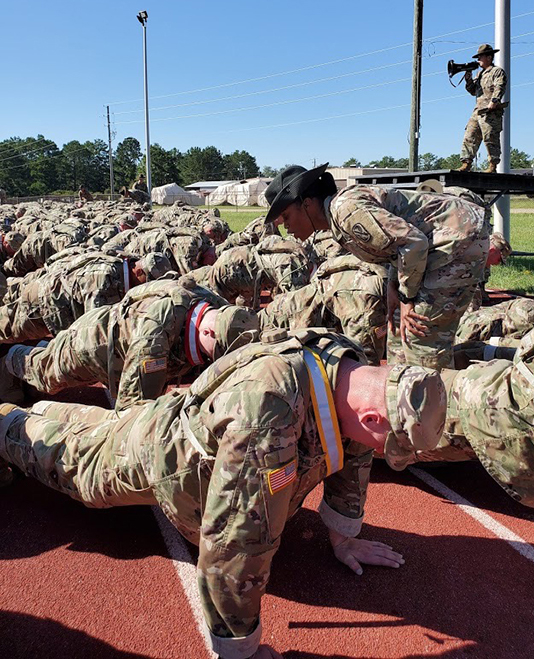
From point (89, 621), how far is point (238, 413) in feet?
5.46

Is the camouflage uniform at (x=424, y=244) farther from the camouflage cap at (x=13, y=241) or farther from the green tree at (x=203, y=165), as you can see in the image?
the green tree at (x=203, y=165)

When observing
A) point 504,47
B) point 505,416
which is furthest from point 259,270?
point 504,47

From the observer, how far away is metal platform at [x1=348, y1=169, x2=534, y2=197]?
7.18 m

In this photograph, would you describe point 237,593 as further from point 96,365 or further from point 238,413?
point 96,365

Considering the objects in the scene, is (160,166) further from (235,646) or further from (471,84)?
(235,646)

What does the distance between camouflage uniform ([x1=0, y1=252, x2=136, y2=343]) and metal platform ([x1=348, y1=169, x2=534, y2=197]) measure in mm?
3581

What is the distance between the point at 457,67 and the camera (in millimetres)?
9281

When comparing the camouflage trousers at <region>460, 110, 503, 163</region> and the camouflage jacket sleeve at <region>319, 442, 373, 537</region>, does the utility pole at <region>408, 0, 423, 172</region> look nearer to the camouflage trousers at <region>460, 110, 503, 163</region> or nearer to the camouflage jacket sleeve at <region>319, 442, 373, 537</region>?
the camouflage trousers at <region>460, 110, 503, 163</region>

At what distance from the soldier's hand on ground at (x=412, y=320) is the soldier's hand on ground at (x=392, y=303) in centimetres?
10

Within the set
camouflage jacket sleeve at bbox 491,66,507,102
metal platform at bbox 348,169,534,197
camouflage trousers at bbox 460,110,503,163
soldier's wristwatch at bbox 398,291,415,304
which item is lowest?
soldier's wristwatch at bbox 398,291,415,304

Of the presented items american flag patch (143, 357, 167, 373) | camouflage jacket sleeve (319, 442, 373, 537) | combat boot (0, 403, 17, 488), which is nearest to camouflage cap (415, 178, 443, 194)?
american flag patch (143, 357, 167, 373)

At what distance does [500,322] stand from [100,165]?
10662cm

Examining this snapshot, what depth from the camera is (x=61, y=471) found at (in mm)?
3088

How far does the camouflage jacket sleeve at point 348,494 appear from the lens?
2.73m
